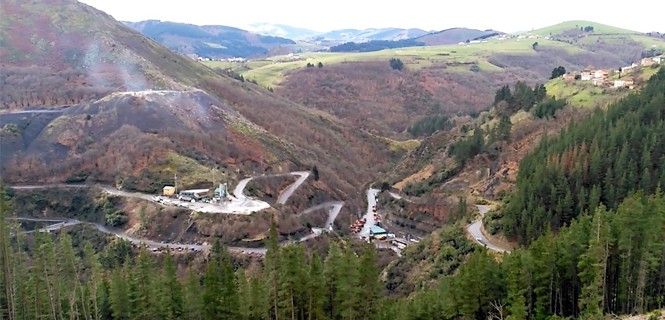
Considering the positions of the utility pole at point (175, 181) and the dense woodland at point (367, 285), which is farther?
the utility pole at point (175, 181)

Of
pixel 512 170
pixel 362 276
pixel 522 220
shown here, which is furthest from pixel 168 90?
pixel 362 276

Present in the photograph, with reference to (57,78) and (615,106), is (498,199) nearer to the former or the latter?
(615,106)

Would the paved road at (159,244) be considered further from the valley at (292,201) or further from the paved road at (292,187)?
the paved road at (292,187)

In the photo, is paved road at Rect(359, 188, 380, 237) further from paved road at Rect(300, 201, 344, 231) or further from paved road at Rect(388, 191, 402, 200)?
paved road at Rect(300, 201, 344, 231)

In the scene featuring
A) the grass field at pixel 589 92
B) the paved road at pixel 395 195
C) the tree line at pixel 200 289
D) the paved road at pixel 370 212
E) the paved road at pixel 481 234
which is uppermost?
the grass field at pixel 589 92

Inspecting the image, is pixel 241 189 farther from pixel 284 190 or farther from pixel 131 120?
pixel 131 120

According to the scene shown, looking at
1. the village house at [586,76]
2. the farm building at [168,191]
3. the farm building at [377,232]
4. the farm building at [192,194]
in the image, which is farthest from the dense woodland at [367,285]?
the village house at [586,76]

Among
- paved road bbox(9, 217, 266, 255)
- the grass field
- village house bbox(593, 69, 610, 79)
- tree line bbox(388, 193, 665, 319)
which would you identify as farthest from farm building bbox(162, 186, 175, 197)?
village house bbox(593, 69, 610, 79)

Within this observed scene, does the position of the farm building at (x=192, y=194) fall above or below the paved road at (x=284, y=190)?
above
